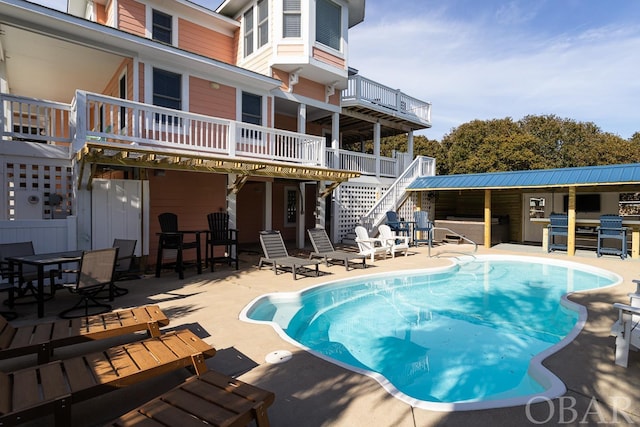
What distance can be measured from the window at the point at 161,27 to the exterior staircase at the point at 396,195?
9.21m

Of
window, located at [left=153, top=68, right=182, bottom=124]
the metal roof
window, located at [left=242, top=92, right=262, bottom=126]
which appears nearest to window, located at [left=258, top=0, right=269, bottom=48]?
window, located at [left=242, top=92, right=262, bottom=126]

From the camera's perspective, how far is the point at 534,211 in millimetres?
16469

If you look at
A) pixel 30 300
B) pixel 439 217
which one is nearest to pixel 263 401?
pixel 30 300

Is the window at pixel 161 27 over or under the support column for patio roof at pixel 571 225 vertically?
over

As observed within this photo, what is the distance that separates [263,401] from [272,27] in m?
12.0

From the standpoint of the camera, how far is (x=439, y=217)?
702 inches

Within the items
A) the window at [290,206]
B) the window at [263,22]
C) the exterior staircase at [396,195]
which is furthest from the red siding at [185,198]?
the exterior staircase at [396,195]

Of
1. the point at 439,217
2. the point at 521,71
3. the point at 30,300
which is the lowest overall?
the point at 30,300

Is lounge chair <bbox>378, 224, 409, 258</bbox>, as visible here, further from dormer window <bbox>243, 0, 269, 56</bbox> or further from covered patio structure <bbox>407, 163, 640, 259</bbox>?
dormer window <bbox>243, 0, 269, 56</bbox>

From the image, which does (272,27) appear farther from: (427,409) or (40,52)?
(427,409)

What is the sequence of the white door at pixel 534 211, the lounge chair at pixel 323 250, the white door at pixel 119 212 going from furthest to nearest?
the white door at pixel 534 211 → the lounge chair at pixel 323 250 → the white door at pixel 119 212

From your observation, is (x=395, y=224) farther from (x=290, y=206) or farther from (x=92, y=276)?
(x=92, y=276)

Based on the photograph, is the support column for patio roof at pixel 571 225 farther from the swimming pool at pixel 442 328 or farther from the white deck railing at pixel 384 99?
the white deck railing at pixel 384 99

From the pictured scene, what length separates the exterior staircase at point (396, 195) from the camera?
542 inches
